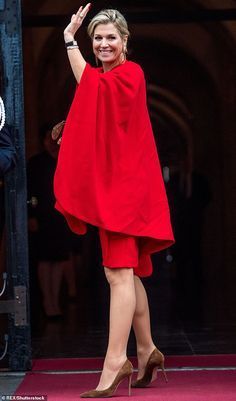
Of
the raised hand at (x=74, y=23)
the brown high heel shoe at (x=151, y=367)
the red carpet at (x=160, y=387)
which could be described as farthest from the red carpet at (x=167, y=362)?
the raised hand at (x=74, y=23)

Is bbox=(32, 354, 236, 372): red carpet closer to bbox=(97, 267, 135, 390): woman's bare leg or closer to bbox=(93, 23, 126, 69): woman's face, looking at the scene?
bbox=(97, 267, 135, 390): woman's bare leg

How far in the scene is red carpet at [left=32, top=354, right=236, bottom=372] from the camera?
24.3 feet

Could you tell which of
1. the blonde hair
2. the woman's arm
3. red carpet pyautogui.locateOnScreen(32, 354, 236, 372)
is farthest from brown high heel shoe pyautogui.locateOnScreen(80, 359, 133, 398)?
the blonde hair

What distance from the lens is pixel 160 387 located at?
6.52m

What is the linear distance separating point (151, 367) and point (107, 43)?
1.68 m

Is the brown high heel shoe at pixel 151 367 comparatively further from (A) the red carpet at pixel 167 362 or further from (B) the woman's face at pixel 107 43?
(B) the woman's face at pixel 107 43

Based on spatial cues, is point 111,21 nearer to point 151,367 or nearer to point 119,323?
point 119,323

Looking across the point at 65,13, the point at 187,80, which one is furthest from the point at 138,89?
the point at 187,80

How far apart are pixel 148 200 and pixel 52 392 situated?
1108 mm

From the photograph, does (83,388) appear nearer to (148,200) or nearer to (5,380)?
(5,380)

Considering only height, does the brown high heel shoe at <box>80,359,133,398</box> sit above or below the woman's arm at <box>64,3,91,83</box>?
below

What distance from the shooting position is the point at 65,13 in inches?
482

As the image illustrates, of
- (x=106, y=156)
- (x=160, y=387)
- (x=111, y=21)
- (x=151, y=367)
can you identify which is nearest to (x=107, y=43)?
(x=111, y=21)

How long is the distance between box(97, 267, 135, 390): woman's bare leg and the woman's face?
3.53 ft
